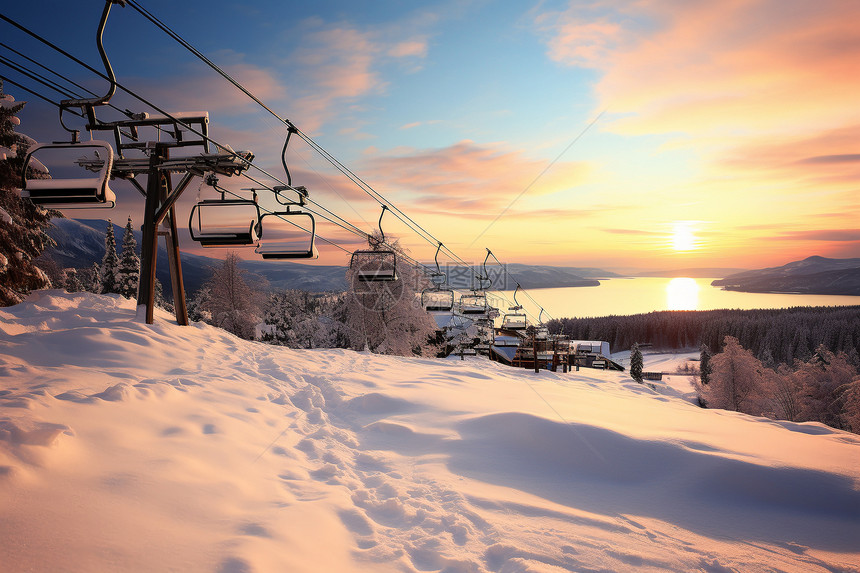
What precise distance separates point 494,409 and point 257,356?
6976 millimetres

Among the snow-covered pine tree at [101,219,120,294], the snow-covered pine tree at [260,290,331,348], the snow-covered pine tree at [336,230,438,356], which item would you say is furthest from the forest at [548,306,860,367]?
the snow-covered pine tree at [101,219,120,294]

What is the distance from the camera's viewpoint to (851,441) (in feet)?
26.2

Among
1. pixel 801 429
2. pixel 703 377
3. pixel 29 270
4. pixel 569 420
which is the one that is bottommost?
pixel 703 377

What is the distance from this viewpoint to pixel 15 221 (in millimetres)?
17703

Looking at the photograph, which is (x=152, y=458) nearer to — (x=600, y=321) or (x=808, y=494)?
(x=808, y=494)

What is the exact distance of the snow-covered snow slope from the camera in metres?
3.23

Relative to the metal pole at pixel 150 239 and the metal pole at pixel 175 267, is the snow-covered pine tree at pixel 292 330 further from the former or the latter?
the metal pole at pixel 150 239

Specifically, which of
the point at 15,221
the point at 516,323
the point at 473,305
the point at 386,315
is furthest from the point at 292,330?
the point at 473,305

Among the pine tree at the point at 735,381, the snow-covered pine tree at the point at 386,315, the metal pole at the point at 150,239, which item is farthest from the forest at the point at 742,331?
the metal pole at the point at 150,239

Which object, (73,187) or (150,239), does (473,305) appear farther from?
(73,187)

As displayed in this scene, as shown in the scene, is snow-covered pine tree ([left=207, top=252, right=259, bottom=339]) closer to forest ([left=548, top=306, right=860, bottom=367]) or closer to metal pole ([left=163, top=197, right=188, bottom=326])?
metal pole ([left=163, top=197, right=188, bottom=326])

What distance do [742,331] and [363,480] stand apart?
12181cm

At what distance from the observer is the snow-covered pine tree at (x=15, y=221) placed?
16.4 metres

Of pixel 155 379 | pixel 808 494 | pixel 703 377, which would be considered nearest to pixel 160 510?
pixel 155 379
